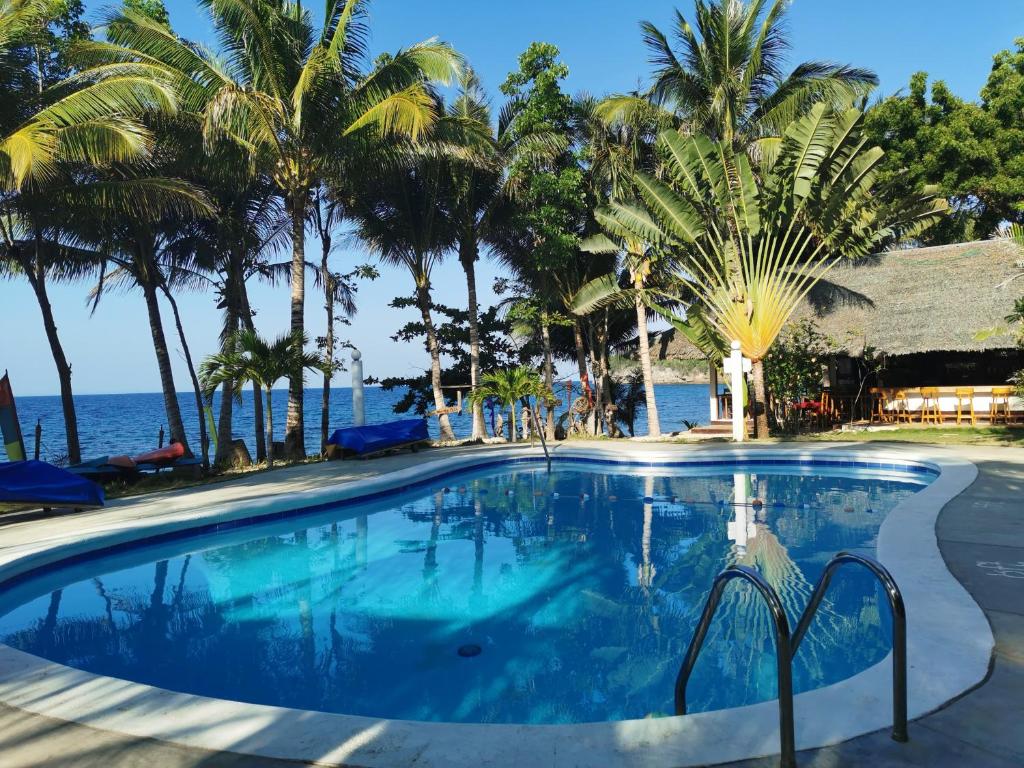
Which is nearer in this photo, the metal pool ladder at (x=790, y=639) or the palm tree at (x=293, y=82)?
the metal pool ladder at (x=790, y=639)

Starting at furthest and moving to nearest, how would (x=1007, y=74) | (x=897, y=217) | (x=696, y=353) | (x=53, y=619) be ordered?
(x=1007, y=74)
(x=696, y=353)
(x=897, y=217)
(x=53, y=619)

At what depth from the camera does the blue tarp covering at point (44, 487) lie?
8.74 metres

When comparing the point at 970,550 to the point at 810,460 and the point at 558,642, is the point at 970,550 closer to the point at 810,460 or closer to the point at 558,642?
the point at 558,642

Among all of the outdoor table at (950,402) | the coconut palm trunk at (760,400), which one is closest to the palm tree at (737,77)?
the coconut palm trunk at (760,400)

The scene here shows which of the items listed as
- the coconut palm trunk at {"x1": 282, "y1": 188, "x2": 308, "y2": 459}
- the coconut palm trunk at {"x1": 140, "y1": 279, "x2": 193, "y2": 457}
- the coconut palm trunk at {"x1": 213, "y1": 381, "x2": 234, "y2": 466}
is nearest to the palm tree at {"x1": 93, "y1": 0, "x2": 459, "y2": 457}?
the coconut palm trunk at {"x1": 282, "y1": 188, "x2": 308, "y2": 459}

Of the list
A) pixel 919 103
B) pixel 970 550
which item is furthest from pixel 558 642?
pixel 919 103

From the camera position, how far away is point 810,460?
1329 centimetres

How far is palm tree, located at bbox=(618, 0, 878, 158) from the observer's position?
51.0 ft

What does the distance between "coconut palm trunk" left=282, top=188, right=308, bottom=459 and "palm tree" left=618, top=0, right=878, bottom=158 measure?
776 centimetres

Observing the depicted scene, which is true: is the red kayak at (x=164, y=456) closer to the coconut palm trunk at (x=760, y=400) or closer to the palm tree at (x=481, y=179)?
the palm tree at (x=481, y=179)

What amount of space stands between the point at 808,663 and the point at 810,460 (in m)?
9.36

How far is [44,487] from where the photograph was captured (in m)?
8.98

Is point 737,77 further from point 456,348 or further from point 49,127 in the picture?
point 49,127

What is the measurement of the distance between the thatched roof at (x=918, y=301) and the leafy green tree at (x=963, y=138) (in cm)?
523
